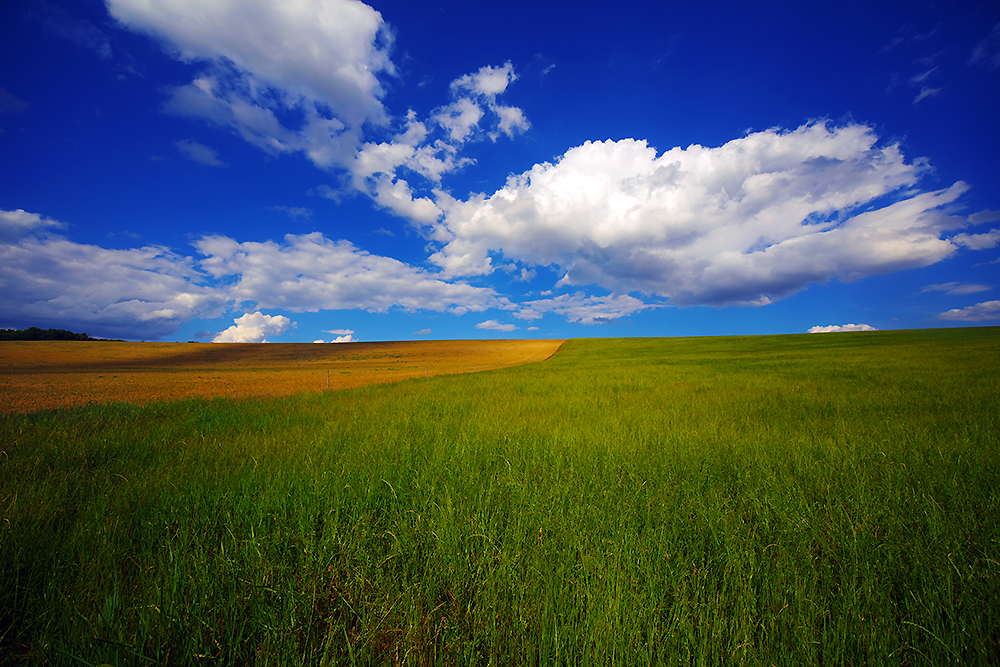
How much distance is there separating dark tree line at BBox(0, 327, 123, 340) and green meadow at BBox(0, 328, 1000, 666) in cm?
Result: 13056

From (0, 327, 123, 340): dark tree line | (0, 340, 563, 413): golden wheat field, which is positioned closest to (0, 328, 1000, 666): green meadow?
(0, 340, 563, 413): golden wheat field

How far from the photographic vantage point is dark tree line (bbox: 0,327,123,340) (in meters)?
83.4

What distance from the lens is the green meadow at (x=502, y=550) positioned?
6.34ft

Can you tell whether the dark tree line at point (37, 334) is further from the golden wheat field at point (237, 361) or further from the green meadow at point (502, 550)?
the green meadow at point (502, 550)

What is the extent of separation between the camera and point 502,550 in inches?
104

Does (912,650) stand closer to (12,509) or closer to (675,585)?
(675,585)

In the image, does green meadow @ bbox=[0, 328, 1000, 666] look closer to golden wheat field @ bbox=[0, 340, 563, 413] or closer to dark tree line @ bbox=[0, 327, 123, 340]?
golden wheat field @ bbox=[0, 340, 563, 413]

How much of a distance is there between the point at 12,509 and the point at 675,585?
5.28m

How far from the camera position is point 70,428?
620cm

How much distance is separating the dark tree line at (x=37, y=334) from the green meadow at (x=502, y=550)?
130560 mm

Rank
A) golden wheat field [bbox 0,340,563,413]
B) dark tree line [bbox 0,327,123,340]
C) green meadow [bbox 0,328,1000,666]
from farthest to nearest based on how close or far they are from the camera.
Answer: dark tree line [bbox 0,327,123,340] → golden wheat field [bbox 0,340,563,413] → green meadow [bbox 0,328,1000,666]

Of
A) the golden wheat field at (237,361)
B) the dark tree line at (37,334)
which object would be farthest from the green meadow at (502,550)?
the dark tree line at (37,334)

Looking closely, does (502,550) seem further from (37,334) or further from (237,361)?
(37,334)

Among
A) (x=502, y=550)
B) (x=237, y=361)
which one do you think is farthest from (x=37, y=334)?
(x=502, y=550)
